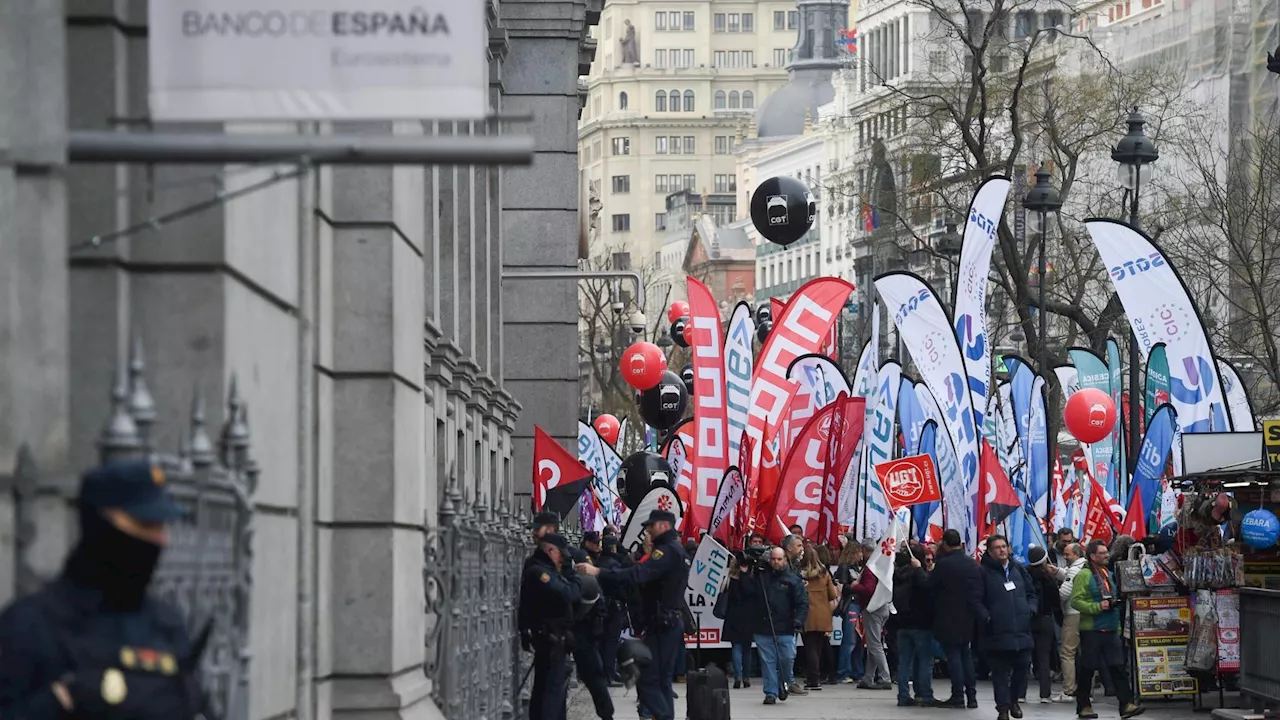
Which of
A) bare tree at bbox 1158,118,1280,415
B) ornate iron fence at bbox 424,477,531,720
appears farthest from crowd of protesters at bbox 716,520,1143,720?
bare tree at bbox 1158,118,1280,415

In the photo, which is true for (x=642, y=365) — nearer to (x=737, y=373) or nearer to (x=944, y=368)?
(x=737, y=373)

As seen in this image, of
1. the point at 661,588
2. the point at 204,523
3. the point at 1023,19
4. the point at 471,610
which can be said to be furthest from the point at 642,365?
the point at 1023,19

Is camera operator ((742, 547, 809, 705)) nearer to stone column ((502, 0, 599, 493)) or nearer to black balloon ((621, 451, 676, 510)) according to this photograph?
stone column ((502, 0, 599, 493))

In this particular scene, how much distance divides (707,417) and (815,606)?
7.90 feet

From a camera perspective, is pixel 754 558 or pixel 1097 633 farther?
pixel 754 558

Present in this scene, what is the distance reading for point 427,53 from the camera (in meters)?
7.57

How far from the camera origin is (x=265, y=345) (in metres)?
8.53

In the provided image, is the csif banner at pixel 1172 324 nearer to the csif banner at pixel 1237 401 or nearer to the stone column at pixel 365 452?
the csif banner at pixel 1237 401

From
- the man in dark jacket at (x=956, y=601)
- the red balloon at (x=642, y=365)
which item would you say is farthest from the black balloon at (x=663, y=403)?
the man in dark jacket at (x=956, y=601)

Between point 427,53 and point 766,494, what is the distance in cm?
2139

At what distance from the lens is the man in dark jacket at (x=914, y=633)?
24.5m

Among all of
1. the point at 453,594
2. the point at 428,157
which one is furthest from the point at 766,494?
the point at 428,157

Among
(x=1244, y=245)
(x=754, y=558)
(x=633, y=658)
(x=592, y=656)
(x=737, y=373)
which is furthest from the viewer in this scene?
(x=1244, y=245)

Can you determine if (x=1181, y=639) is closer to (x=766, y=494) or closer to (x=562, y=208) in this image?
(x=766, y=494)
